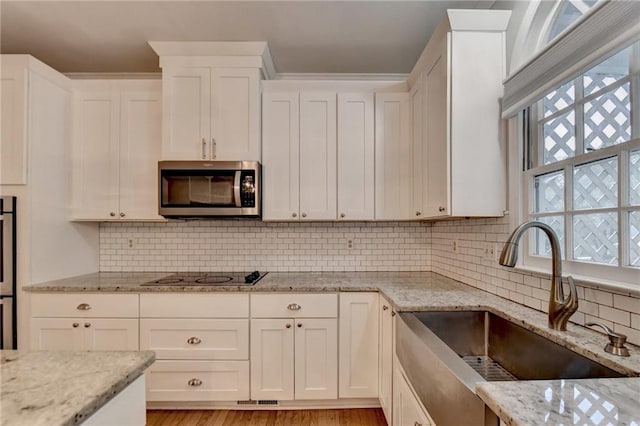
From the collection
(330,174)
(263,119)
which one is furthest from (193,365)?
(263,119)

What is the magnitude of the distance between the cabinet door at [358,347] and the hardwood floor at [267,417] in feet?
0.41

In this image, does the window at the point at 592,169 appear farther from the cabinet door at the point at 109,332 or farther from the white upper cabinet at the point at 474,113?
the cabinet door at the point at 109,332

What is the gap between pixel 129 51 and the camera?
2.51 m

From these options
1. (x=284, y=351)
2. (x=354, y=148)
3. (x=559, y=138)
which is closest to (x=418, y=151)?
(x=354, y=148)

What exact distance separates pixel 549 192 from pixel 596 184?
0.27 metres

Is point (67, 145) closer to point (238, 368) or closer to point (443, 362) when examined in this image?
point (238, 368)

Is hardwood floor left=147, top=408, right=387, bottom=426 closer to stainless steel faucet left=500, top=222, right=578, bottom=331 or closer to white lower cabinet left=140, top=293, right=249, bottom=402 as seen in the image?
white lower cabinet left=140, top=293, right=249, bottom=402

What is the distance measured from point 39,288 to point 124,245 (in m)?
0.71

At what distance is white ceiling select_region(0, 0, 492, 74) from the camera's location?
2.02m

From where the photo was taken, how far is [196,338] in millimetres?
2166

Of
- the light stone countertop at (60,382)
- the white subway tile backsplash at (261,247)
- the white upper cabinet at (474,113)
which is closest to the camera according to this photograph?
the light stone countertop at (60,382)

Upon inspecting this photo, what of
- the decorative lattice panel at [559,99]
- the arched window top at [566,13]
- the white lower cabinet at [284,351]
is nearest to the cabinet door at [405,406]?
the white lower cabinet at [284,351]

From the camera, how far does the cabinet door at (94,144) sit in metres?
2.51

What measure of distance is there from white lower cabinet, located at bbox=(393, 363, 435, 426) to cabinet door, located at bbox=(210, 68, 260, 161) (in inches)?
66.7
